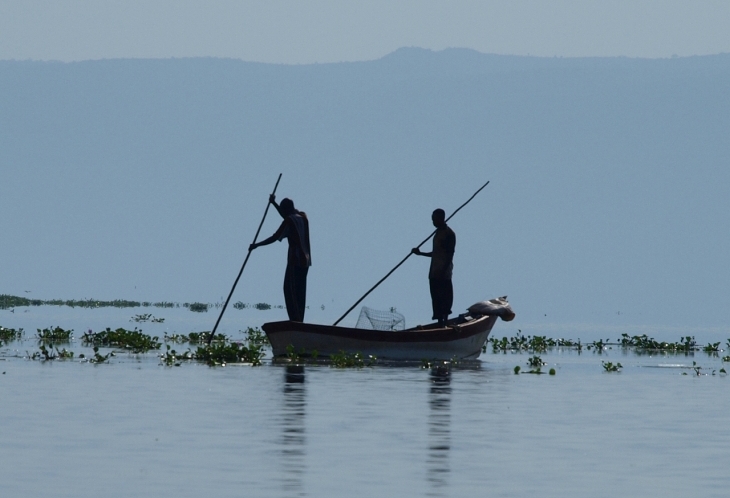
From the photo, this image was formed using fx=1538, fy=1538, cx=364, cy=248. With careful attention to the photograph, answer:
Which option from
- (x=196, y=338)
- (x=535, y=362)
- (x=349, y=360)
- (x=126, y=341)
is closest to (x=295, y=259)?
(x=349, y=360)

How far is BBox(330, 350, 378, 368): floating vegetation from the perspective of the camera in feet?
87.7

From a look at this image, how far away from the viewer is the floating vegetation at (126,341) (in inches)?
1264

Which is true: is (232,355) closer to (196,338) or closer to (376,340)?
(376,340)

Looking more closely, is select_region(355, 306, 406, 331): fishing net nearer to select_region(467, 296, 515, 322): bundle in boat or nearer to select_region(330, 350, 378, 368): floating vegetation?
select_region(467, 296, 515, 322): bundle in boat

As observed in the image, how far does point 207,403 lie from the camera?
18.7 metres

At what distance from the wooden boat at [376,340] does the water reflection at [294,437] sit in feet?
16.2

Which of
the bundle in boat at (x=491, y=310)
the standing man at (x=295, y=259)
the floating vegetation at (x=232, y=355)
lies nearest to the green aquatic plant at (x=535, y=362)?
the bundle in boat at (x=491, y=310)

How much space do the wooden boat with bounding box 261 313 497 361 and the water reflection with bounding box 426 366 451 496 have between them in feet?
13.3

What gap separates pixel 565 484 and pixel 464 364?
16.4 metres

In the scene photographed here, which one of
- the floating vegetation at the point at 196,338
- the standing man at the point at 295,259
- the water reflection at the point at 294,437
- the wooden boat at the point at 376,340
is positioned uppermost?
the standing man at the point at 295,259

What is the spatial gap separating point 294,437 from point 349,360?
→ 11.5 metres

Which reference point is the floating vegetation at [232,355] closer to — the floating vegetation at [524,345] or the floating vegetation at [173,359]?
the floating vegetation at [173,359]

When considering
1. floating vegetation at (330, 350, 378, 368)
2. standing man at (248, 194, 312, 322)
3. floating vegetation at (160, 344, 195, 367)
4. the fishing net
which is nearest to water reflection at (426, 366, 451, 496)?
floating vegetation at (330, 350, 378, 368)

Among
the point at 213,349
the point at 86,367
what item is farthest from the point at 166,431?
the point at 213,349
